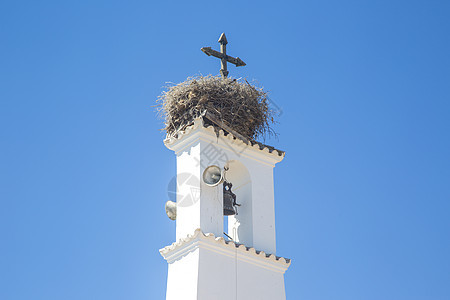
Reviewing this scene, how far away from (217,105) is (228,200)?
5.43ft

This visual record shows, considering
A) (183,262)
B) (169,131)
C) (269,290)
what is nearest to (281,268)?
(269,290)

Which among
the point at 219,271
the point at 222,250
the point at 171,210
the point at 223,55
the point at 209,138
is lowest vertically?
the point at 219,271

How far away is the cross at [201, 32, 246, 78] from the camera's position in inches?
601

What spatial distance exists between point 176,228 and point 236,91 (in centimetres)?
267

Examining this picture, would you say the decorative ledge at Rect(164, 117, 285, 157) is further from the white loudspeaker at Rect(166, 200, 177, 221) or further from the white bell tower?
the white loudspeaker at Rect(166, 200, 177, 221)

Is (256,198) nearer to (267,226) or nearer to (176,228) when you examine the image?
(267,226)

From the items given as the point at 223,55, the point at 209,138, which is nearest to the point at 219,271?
the point at 209,138

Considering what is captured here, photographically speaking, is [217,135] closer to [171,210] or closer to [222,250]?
[171,210]

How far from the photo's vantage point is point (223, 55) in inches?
608

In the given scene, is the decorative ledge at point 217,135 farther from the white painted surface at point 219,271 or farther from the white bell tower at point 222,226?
the white painted surface at point 219,271

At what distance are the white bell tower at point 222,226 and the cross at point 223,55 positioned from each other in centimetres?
182

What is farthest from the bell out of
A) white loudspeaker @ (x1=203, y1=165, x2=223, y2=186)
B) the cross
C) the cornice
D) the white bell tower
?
the cross

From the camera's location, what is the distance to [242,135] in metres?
14.3

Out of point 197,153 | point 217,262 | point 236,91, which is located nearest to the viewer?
point 217,262
